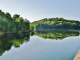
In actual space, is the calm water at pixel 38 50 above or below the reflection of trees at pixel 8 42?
below

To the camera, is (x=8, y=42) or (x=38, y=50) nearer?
(x=38, y=50)

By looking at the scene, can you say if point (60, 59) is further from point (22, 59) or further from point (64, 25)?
point (64, 25)

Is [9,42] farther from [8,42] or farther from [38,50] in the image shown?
[38,50]

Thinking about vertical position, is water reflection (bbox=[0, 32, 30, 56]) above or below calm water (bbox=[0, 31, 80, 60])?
above

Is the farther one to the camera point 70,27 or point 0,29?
point 70,27

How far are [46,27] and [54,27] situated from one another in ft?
50.7

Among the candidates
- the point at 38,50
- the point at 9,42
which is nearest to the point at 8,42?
the point at 9,42

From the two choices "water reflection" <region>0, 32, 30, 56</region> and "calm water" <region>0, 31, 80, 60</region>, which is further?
"water reflection" <region>0, 32, 30, 56</region>

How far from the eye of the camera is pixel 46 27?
Result: 164m

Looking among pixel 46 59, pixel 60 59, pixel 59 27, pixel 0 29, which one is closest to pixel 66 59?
pixel 60 59

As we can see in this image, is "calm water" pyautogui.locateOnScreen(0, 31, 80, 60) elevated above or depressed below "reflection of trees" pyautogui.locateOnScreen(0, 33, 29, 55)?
below

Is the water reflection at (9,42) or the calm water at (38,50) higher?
the water reflection at (9,42)

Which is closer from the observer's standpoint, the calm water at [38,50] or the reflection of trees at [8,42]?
the calm water at [38,50]

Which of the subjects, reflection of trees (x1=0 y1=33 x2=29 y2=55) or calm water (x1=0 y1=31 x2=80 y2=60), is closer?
calm water (x1=0 y1=31 x2=80 y2=60)
